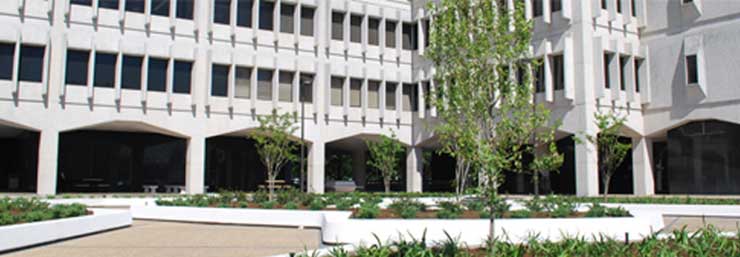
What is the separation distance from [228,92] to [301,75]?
446cm

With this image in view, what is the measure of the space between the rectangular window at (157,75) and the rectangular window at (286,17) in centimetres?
704

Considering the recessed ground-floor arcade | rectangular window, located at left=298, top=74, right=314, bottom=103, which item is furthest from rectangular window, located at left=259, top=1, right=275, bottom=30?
the recessed ground-floor arcade

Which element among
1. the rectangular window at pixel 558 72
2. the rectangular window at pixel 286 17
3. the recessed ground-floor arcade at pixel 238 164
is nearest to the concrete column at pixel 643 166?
the recessed ground-floor arcade at pixel 238 164

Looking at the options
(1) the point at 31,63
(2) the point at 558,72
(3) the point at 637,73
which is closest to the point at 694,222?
(2) the point at 558,72

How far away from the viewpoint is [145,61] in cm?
3197

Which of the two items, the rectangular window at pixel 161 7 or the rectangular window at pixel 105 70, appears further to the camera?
the rectangular window at pixel 161 7

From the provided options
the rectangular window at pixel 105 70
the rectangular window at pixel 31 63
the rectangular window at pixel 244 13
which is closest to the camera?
the rectangular window at pixel 31 63

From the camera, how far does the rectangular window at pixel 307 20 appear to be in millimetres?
37125

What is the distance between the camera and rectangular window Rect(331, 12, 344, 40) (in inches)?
1503

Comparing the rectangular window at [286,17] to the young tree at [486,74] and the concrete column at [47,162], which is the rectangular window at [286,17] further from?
the young tree at [486,74]

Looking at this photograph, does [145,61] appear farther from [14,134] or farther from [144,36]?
[14,134]

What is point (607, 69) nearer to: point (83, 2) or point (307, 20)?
point (307, 20)

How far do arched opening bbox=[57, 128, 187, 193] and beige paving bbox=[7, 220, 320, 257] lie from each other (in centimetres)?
1898

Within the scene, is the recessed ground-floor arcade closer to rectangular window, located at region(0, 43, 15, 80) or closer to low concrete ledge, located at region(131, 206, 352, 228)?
rectangular window, located at region(0, 43, 15, 80)
